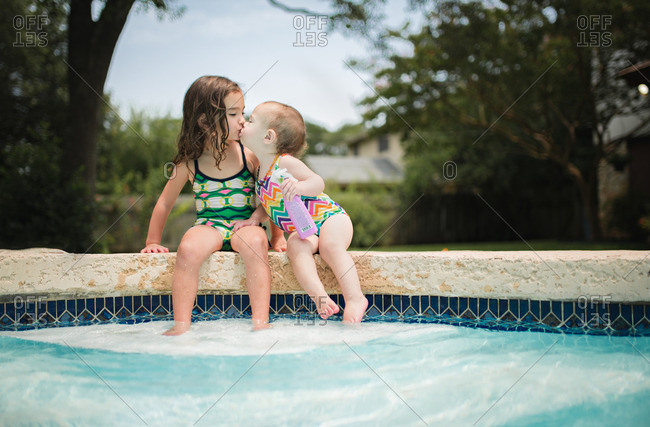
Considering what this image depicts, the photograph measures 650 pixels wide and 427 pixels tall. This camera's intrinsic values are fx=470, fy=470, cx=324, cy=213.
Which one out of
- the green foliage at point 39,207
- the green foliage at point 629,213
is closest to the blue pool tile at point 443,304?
the green foliage at point 39,207

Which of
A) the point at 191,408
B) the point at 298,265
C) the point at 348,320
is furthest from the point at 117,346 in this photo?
the point at 348,320

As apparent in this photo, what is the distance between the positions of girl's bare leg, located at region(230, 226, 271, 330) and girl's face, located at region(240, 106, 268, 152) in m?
0.48

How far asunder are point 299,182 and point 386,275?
0.64m

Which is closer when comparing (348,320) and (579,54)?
(348,320)

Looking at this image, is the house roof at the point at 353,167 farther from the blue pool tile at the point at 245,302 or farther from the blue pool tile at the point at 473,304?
the blue pool tile at the point at 473,304

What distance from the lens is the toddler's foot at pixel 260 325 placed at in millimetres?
2216

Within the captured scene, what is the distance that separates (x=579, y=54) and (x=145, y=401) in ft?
32.3

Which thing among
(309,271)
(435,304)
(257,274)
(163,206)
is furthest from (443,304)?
(163,206)

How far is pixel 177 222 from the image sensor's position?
11.4m

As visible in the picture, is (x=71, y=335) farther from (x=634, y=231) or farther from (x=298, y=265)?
(x=634, y=231)

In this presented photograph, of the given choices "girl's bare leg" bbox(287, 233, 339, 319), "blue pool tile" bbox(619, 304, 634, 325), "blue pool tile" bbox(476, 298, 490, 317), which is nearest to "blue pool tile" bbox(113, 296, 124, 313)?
"girl's bare leg" bbox(287, 233, 339, 319)

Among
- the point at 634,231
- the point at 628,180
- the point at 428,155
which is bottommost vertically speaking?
the point at 634,231

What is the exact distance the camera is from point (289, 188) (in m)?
2.25

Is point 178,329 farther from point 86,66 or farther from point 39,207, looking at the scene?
point 86,66
